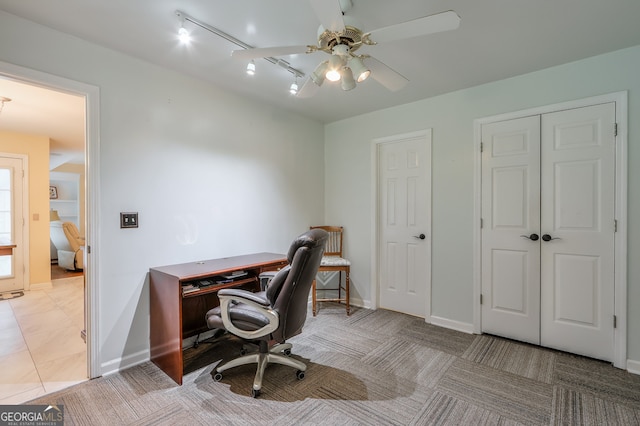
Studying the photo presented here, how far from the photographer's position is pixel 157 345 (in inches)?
94.6

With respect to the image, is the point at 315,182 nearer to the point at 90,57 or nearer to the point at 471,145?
the point at 471,145

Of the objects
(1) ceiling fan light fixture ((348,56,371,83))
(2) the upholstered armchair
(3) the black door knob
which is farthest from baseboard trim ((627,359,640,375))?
(2) the upholstered armchair

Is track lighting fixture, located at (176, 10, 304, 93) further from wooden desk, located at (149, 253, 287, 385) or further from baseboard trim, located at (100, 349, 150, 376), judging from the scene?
baseboard trim, located at (100, 349, 150, 376)

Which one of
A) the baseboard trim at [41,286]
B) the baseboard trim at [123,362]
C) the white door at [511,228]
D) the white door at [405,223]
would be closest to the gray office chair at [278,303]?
the baseboard trim at [123,362]

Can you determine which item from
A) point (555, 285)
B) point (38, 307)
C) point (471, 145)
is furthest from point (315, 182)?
point (38, 307)

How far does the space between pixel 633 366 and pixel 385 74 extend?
292 centimetres

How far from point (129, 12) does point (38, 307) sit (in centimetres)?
398

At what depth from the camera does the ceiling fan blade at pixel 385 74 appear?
181 cm

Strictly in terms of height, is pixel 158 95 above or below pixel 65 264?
above

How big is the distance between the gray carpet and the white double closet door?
0.91ft

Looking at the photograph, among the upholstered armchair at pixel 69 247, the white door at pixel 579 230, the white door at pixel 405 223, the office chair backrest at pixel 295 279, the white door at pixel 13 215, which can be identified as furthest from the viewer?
the upholstered armchair at pixel 69 247

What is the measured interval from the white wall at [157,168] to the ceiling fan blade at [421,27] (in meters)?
1.96

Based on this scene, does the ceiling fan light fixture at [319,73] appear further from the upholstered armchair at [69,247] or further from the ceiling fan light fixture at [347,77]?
the upholstered armchair at [69,247]

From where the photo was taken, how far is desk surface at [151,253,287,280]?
229 centimetres
